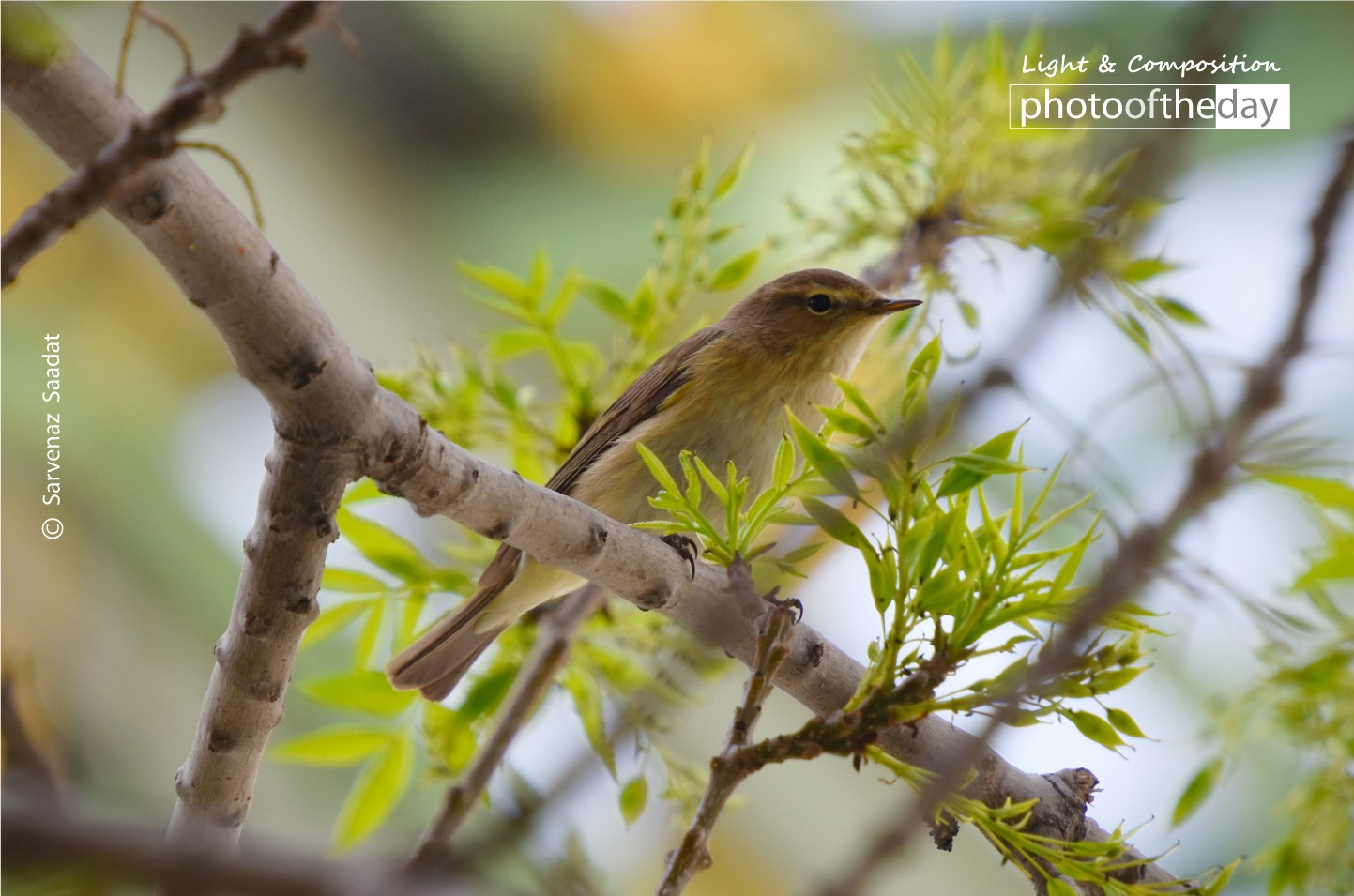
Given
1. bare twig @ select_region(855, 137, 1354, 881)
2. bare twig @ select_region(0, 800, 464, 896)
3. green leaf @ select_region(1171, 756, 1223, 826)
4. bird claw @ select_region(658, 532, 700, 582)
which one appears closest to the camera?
bare twig @ select_region(0, 800, 464, 896)

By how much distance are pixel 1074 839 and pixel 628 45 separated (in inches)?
144

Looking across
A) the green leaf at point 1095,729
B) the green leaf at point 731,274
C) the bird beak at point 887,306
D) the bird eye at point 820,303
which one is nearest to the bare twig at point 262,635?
the green leaf at point 1095,729

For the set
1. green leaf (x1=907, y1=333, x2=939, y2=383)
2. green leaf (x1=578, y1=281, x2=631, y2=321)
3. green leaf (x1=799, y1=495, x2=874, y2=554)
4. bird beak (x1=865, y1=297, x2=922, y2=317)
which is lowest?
green leaf (x1=799, y1=495, x2=874, y2=554)

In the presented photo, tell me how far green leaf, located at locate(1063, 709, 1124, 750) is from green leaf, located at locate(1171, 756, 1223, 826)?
22 cm

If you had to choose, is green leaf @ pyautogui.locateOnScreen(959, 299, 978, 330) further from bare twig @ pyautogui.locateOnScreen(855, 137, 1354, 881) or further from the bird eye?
bare twig @ pyautogui.locateOnScreen(855, 137, 1354, 881)

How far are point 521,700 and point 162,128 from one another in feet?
3.08

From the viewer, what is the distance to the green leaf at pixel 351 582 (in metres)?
1.37

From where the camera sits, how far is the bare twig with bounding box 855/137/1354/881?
429 millimetres

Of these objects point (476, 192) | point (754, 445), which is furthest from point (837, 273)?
point (476, 192)

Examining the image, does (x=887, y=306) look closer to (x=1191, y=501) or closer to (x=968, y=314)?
(x=968, y=314)

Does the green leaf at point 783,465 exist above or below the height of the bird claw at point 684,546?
below

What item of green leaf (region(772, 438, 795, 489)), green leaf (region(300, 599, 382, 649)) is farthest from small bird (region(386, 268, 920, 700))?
green leaf (region(772, 438, 795, 489))

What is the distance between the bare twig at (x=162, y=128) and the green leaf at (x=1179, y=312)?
997 millimetres

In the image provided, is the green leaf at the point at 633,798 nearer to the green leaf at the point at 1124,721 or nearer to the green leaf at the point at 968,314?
the green leaf at the point at 1124,721
